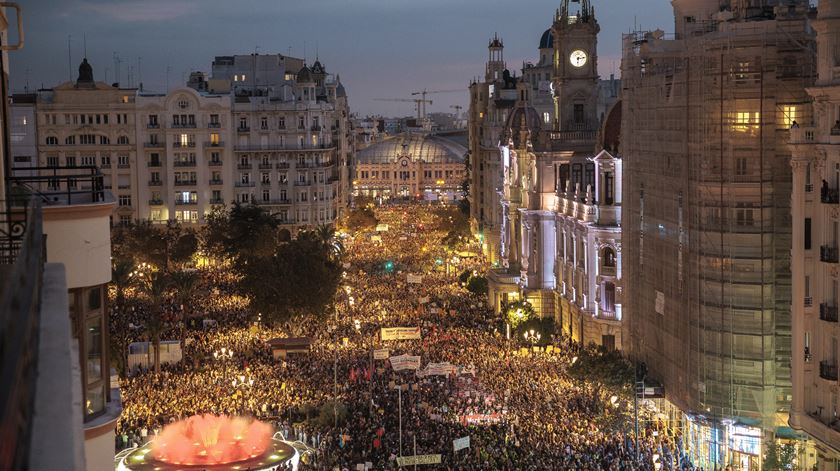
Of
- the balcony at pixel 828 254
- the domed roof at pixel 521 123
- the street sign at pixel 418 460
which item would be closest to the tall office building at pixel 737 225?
the balcony at pixel 828 254

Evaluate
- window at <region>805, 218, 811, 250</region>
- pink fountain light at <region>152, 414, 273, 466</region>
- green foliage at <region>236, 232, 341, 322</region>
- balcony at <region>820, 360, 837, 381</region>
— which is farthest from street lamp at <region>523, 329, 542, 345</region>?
balcony at <region>820, 360, 837, 381</region>

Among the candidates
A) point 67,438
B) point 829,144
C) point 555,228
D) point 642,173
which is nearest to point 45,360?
point 67,438

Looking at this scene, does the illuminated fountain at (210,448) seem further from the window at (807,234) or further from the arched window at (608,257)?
the arched window at (608,257)

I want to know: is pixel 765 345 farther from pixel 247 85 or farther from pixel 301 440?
pixel 247 85

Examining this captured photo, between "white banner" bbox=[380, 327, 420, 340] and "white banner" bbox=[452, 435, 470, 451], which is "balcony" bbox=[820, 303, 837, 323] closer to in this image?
"white banner" bbox=[452, 435, 470, 451]

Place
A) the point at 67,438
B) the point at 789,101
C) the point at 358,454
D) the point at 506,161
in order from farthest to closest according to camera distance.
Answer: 1. the point at 506,161
2. the point at 358,454
3. the point at 789,101
4. the point at 67,438
